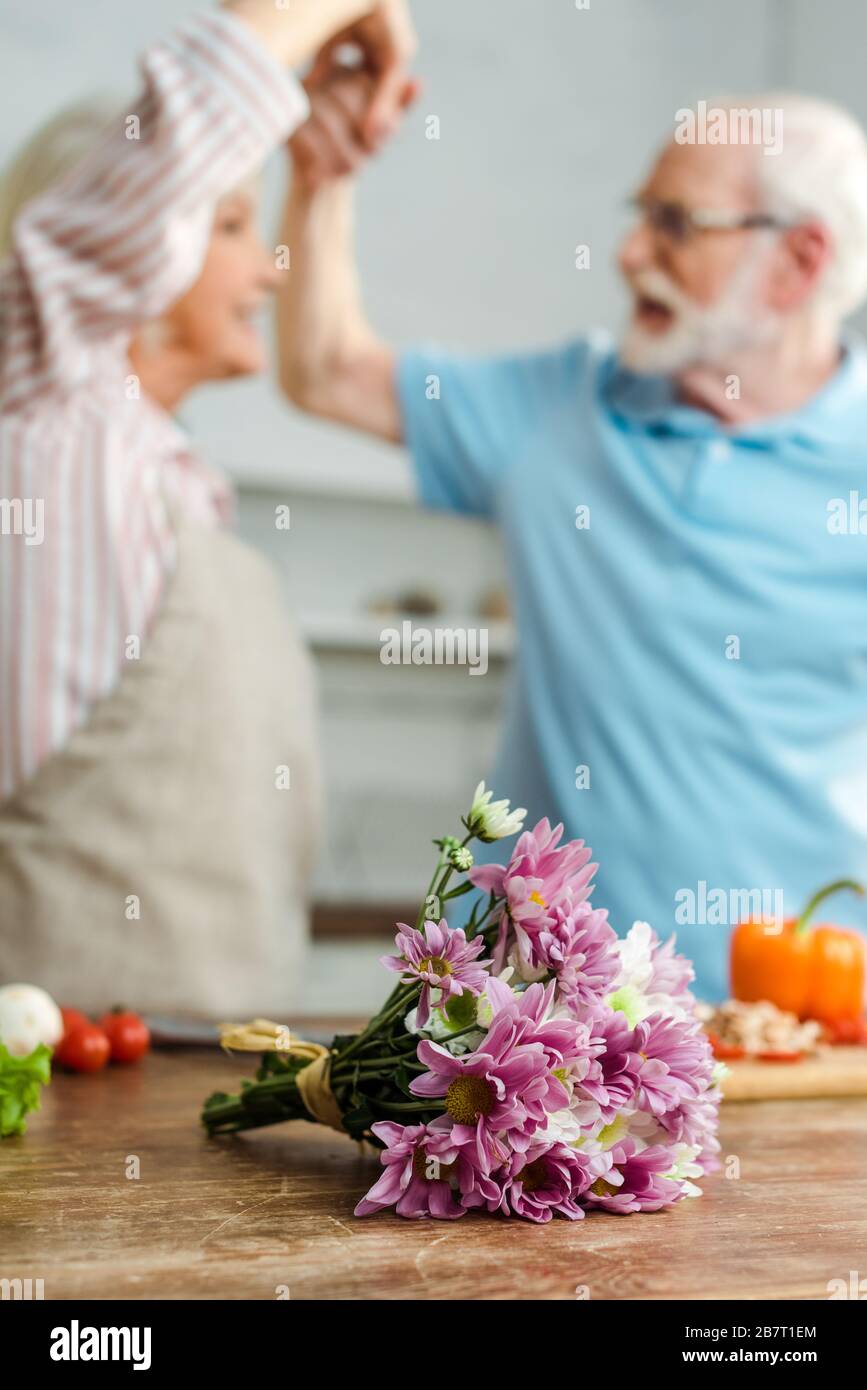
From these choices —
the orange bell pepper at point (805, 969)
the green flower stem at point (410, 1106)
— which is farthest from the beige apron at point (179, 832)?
the green flower stem at point (410, 1106)

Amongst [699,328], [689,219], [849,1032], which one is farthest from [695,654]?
[849,1032]

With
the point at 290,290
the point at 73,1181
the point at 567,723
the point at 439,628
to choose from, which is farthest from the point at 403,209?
the point at 73,1181

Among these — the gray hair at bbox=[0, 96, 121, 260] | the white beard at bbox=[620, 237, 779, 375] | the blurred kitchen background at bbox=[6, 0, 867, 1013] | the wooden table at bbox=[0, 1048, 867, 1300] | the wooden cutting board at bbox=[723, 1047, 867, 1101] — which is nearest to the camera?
the wooden table at bbox=[0, 1048, 867, 1300]

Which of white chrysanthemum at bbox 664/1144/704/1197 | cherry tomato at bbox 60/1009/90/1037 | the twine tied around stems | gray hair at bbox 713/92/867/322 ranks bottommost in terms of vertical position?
cherry tomato at bbox 60/1009/90/1037

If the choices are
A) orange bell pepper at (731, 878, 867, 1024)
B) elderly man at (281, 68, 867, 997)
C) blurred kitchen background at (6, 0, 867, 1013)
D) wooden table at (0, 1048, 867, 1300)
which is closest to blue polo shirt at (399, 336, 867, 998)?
elderly man at (281, 68, 867, 997)

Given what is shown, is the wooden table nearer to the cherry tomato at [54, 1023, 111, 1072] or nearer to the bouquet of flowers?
the bouquet of flowers

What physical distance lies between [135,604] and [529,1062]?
39.8 inches

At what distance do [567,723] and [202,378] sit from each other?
0.62 metres

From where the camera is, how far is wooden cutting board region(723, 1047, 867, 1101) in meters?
0.94

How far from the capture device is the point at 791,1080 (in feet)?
3.15

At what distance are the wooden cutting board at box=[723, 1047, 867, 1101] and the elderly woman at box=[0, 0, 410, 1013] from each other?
2.19 feet

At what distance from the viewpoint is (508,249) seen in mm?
3504

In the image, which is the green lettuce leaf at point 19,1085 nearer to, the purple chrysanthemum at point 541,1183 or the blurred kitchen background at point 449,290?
the purple chrysanthemum at point 541,1183
